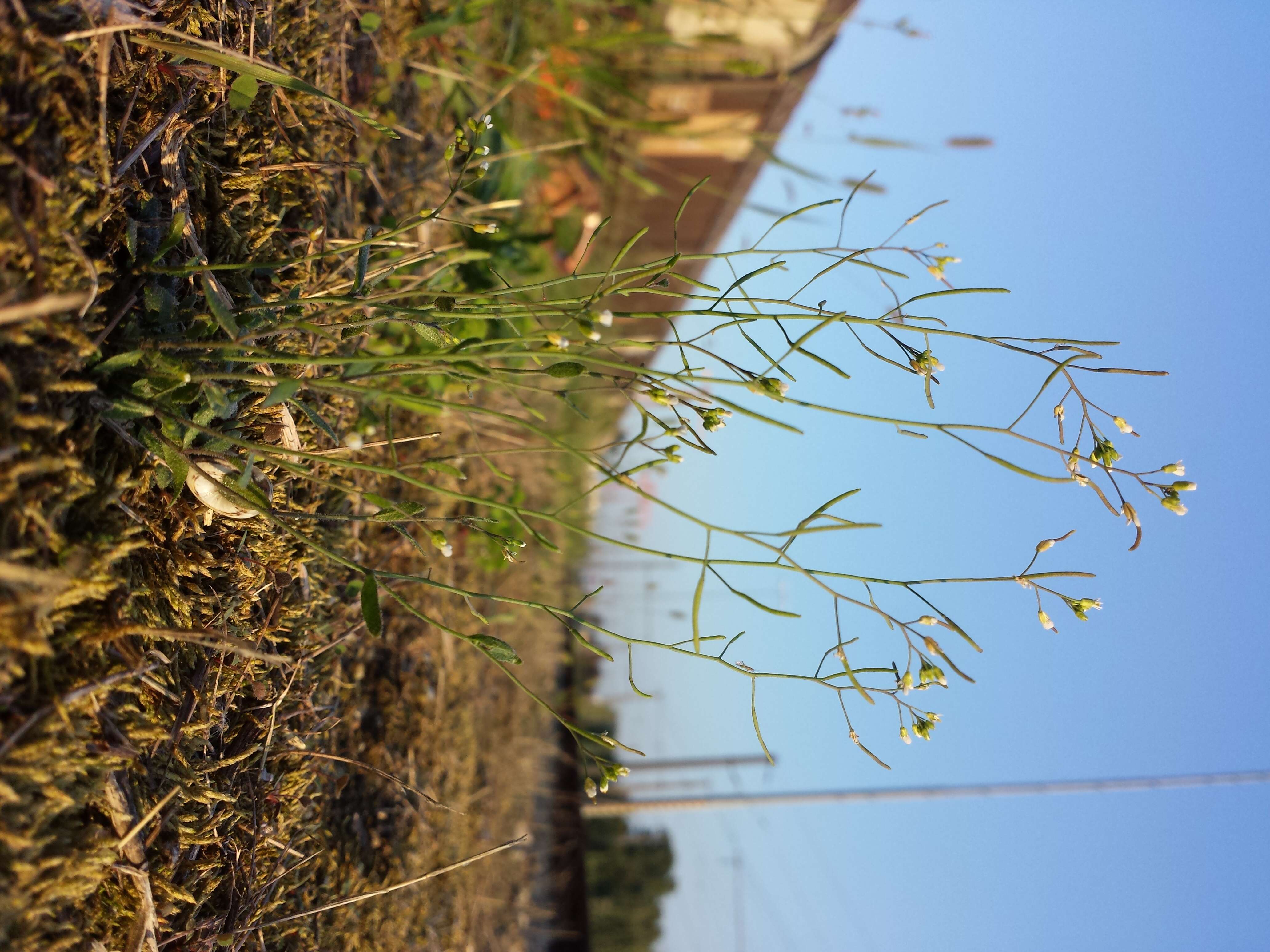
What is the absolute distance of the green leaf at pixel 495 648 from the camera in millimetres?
800

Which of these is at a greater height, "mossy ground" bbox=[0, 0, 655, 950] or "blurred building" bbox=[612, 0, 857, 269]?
"blurred building" bbox=[612, 0, 857, 269]

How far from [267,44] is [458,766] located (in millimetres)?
1789

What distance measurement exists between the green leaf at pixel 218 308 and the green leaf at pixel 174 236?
0.04 metres

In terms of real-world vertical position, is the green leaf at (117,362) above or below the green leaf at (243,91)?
below

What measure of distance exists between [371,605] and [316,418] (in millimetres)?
→ 242

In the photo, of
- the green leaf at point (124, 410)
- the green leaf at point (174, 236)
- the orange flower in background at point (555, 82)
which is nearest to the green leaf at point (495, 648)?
the green leaf at point (124, 410)

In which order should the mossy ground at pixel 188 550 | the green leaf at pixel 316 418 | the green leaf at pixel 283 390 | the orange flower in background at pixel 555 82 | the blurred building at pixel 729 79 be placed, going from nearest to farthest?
the mossy ground at pixel 188 550
the green leaf at pixel 283 390
the green leaf at pixel 316 418
the orange flower in background at pixel 555 82
the blurred building at pixel 729 79

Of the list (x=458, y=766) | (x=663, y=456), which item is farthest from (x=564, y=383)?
(x=458, y=766)

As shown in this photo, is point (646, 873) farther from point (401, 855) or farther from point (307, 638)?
point (307, 638)

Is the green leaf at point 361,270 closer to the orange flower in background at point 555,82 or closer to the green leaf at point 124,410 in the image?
the green leaf at point 124,410

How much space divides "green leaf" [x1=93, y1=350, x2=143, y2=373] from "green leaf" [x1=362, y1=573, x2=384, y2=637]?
0.34 meters

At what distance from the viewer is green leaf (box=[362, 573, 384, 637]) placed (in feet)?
2.93

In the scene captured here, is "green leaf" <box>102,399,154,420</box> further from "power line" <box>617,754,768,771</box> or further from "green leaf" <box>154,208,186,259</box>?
"power line" <box>617,754,768,771</box>

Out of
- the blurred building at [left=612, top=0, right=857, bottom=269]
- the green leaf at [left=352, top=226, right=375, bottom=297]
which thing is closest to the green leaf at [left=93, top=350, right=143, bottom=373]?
the green leaf at [left=352, top=226, right=375, bottom=297]
